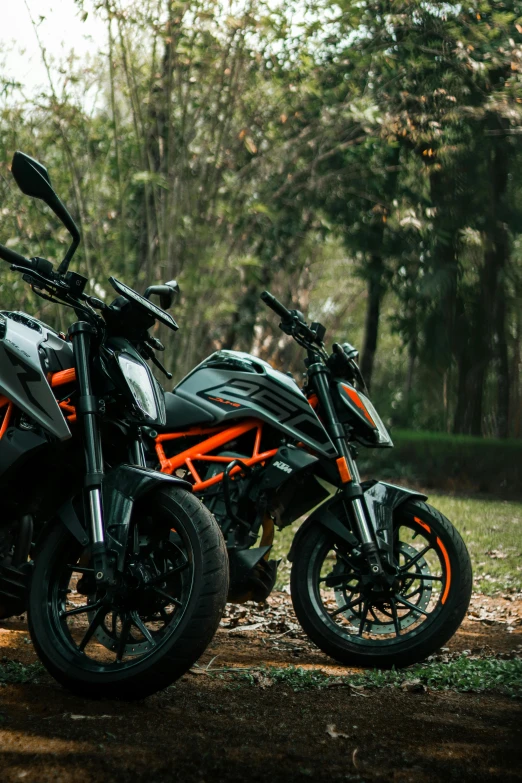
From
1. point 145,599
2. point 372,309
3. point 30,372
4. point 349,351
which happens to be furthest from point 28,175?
point 372,309

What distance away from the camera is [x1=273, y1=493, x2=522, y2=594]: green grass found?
652 centimetres

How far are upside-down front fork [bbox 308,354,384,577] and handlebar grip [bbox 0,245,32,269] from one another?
1517 mm

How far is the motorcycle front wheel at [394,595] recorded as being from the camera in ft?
12.3

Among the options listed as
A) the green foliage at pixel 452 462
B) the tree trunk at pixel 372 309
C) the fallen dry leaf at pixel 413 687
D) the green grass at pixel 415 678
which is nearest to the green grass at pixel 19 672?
the green grass at pixel 415 678

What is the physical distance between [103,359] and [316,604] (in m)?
1.49

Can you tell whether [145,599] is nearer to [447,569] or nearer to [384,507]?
[384,507]

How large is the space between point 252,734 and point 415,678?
113 centimetres

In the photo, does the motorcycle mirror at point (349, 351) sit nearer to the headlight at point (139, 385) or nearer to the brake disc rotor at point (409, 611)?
the brake disc rotor at point (409, 611)

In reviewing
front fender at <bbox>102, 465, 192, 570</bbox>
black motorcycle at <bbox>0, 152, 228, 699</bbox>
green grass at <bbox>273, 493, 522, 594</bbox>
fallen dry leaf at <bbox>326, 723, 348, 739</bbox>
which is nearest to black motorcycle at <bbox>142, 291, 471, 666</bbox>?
black motorcycle at <bbox>0, 152, 228, 699</bbox>

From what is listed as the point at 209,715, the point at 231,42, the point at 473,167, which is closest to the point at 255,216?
the point at 231,42

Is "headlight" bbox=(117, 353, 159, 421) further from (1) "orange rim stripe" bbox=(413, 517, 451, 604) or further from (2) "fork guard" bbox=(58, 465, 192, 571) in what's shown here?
(1) "orange rim stripe" bbox=(413, 517, 451, 604)

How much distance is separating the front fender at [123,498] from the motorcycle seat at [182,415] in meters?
1.11

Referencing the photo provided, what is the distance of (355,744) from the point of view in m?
2.60

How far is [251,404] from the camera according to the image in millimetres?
4047
